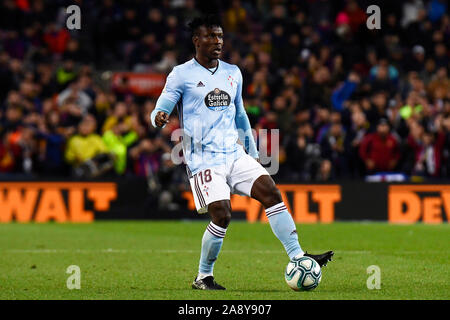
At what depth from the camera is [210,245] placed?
840cm

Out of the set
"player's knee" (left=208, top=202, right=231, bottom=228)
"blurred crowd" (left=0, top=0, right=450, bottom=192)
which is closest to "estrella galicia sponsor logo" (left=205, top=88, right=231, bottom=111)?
"player's knee" (left=208, top=202, right=231, bottom=228)

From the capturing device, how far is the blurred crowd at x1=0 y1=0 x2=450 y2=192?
19.2 metres

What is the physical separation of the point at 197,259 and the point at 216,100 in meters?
3.38

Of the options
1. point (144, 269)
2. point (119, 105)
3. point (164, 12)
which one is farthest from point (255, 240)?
point (164, 12)

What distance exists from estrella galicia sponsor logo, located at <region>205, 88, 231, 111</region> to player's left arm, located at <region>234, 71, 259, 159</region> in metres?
0.26

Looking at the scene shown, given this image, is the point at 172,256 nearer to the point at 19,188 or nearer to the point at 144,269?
the point at 144,269

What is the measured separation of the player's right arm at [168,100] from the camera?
8.27 metres

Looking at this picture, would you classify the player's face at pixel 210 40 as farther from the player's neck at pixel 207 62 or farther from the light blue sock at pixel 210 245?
the light blue sock at pixel 210 245

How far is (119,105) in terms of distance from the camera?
2003 cm

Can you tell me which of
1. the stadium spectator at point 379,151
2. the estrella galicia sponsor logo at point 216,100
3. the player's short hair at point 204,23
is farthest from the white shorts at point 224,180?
the stadium spectator at point 379,151

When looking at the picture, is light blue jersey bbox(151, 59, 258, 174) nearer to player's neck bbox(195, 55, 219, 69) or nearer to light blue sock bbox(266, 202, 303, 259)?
player's neck bbox(195, 55, 219, 69)

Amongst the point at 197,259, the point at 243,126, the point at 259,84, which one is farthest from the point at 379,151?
the point at 243,126

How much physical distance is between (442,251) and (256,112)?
27.6 feet
